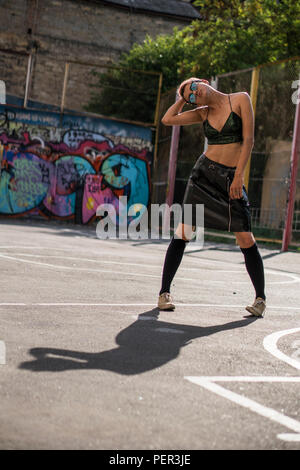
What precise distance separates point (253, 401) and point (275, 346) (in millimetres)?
1426

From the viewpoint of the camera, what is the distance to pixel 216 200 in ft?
18.8

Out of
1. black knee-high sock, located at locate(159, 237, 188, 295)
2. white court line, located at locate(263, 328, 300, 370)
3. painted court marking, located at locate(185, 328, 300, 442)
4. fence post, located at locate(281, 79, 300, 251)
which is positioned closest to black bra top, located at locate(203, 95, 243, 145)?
black knee-high sock, located at locate(159, 237, 188, 295)

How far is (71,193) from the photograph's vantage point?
2158 cm

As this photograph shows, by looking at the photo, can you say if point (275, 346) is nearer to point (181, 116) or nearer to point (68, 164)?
point (181, 116)

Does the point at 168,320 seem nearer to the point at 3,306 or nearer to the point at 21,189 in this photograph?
the point at 3,306

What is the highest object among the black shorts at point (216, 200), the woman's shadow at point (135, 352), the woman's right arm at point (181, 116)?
the woman's right arm at point (181, 116)

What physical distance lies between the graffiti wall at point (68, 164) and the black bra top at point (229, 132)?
1597cm

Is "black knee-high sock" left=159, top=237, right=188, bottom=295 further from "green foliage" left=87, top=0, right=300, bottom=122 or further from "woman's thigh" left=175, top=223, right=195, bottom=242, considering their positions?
"green foliage" left=87, top=0, right=300, bottom=122

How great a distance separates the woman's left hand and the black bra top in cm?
32

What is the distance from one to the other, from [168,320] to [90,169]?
16.7m

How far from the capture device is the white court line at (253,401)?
293 centimetres

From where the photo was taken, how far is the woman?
18.5 feet

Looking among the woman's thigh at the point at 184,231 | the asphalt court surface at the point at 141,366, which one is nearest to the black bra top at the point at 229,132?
the woman's thigh at the point at 184,231

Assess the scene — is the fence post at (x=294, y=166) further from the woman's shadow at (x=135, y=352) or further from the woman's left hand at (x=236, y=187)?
the woman's shadow at (x=135, y=352)
